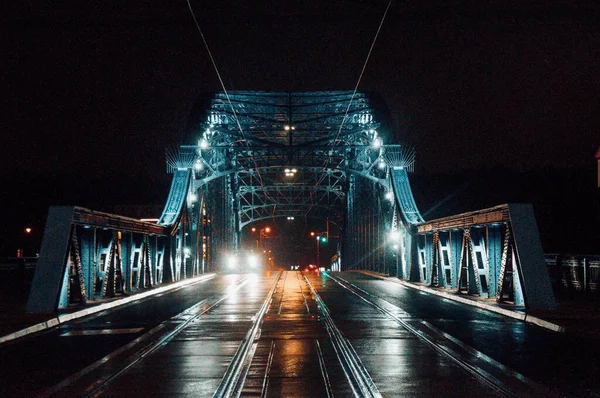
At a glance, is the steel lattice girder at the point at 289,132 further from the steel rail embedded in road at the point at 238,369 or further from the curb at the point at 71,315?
the steel rail embedded in road at the point at 238,369

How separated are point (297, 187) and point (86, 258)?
51.1m

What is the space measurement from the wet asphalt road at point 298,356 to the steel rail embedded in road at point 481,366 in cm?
2

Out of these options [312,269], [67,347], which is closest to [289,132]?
[67,347]

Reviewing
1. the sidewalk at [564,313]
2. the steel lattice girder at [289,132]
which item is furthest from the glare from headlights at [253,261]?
the sidewalk at [564,313]

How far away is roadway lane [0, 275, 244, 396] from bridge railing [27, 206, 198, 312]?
3.83 ft

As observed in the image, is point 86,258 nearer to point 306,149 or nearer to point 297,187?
point 306,149

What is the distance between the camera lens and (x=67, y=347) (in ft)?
43.5

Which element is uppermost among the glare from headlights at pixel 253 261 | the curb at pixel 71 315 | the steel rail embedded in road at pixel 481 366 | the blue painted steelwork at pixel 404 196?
the blue painted steelwork at pixel 404 196

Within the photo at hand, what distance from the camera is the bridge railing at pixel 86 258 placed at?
62.2ft

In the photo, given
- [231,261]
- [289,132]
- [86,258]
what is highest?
[289,132]

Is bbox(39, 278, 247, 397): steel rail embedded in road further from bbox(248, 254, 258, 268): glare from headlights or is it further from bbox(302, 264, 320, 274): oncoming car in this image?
bbox(248, 254, 258, 268): glare from headlights

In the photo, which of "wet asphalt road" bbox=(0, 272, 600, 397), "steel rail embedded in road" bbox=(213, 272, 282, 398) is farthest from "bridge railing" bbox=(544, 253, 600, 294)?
"steel rail embedded in road" bbox=(213, 272, 282, 398)

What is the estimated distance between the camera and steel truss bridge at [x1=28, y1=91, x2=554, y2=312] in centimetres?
1944

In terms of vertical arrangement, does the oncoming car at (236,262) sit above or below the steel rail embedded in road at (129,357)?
above
